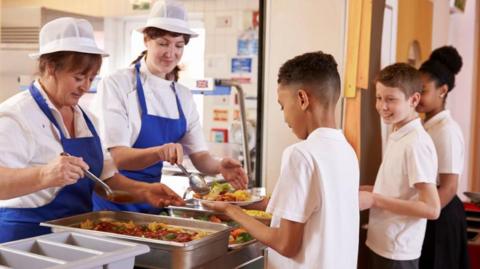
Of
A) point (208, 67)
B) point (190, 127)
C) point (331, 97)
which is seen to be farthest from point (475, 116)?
point (331, 97)

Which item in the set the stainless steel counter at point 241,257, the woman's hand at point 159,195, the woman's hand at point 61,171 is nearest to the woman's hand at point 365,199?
the stainless steel counter at point 241,257

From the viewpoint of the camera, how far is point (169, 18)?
1987 millimetres

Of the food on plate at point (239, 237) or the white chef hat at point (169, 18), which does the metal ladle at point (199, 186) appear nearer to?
the food on plate at point (239, 237)

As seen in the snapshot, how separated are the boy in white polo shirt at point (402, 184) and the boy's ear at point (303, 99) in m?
0.69

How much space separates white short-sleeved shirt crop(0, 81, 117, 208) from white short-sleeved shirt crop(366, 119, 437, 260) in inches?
49.4

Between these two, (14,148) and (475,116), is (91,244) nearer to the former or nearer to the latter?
(14,148)

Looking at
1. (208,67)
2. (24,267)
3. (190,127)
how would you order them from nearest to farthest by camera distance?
(24,267)
(190,127)
(208,67)

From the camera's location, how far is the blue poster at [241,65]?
4.12 metres

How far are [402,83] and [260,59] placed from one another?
0.78 metres

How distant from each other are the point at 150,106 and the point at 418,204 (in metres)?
1.06

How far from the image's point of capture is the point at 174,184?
2838 mm

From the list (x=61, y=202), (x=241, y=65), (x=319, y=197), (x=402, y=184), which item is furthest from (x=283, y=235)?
(x=241, y=65)

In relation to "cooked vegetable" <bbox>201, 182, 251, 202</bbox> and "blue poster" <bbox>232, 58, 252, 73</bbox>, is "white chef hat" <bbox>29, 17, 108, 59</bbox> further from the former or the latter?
"blue poster" <bbox>232, 58, 252, 73</bbox>

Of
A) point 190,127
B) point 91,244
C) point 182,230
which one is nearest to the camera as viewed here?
point 91,244
